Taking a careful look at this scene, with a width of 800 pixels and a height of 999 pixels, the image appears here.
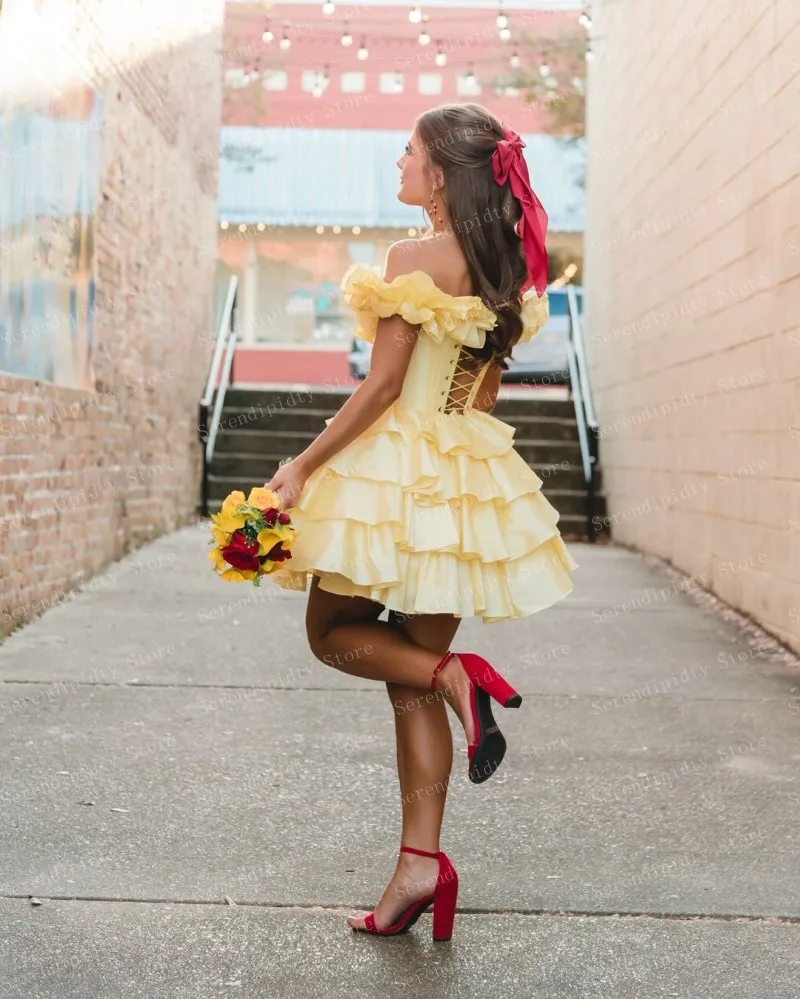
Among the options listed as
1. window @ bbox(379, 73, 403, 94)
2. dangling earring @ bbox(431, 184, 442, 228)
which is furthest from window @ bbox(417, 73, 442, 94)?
dangling earring @ bbox(431, 184, 442, 228)

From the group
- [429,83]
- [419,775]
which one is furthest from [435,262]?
[429,83]

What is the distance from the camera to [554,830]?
3.51m

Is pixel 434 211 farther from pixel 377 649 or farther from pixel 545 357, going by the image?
pixel 545 357

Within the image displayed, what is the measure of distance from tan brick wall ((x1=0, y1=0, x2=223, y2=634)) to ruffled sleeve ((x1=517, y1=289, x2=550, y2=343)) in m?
3.52

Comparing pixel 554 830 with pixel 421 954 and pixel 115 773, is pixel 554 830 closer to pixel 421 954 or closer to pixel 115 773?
pixel 421 954

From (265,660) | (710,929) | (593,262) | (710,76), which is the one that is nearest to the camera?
(710,929)

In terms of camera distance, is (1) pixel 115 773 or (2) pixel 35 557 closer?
(1) pixel 115 773

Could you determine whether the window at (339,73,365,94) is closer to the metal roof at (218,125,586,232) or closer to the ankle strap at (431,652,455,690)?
the metal roof at (218,125,586,232)

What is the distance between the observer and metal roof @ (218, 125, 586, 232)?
803 inches

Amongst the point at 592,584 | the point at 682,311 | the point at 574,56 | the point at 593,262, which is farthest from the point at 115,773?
the point at 574,56

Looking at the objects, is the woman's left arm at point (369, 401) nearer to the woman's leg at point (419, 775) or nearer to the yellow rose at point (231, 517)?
the yellow rose at point (231, 517)

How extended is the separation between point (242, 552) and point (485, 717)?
1.89 feet

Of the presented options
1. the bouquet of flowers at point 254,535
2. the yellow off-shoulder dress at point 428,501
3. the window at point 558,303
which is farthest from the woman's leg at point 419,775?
the window at point 558,303

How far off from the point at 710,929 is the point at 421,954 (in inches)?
25.4
